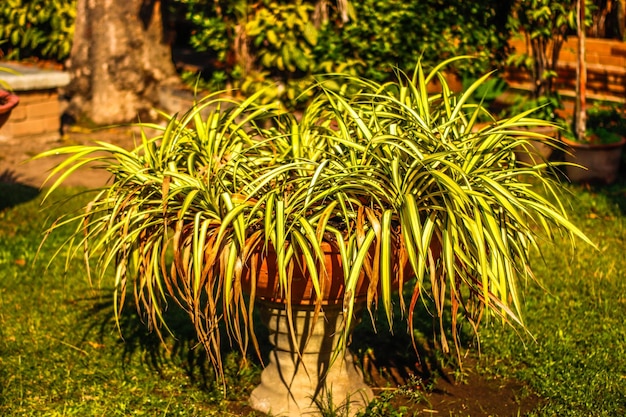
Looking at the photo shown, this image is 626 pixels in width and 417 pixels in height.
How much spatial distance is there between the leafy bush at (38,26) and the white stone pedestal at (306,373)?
7605mm

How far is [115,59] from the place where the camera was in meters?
9.55

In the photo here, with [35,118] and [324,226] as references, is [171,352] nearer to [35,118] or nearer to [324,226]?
[324,226]

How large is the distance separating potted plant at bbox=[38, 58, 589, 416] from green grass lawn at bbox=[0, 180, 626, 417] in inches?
17.7

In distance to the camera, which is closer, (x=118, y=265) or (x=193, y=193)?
(x=193, y=193)

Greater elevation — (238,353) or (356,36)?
(356,36)

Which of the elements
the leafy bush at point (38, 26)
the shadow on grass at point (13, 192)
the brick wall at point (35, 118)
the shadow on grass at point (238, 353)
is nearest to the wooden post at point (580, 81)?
the shadow on grass at point (238, 353)

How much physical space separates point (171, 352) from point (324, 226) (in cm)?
155

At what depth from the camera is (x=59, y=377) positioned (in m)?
4.18

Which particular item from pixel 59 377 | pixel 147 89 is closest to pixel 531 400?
pixel 59 377

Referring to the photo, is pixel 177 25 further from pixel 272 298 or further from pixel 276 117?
pixel 272 298

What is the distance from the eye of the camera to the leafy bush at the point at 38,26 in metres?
10.6

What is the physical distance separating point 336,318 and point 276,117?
3.70 ft

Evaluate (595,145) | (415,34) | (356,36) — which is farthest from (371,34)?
(595,145)

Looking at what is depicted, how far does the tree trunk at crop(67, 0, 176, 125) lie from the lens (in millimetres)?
9492
